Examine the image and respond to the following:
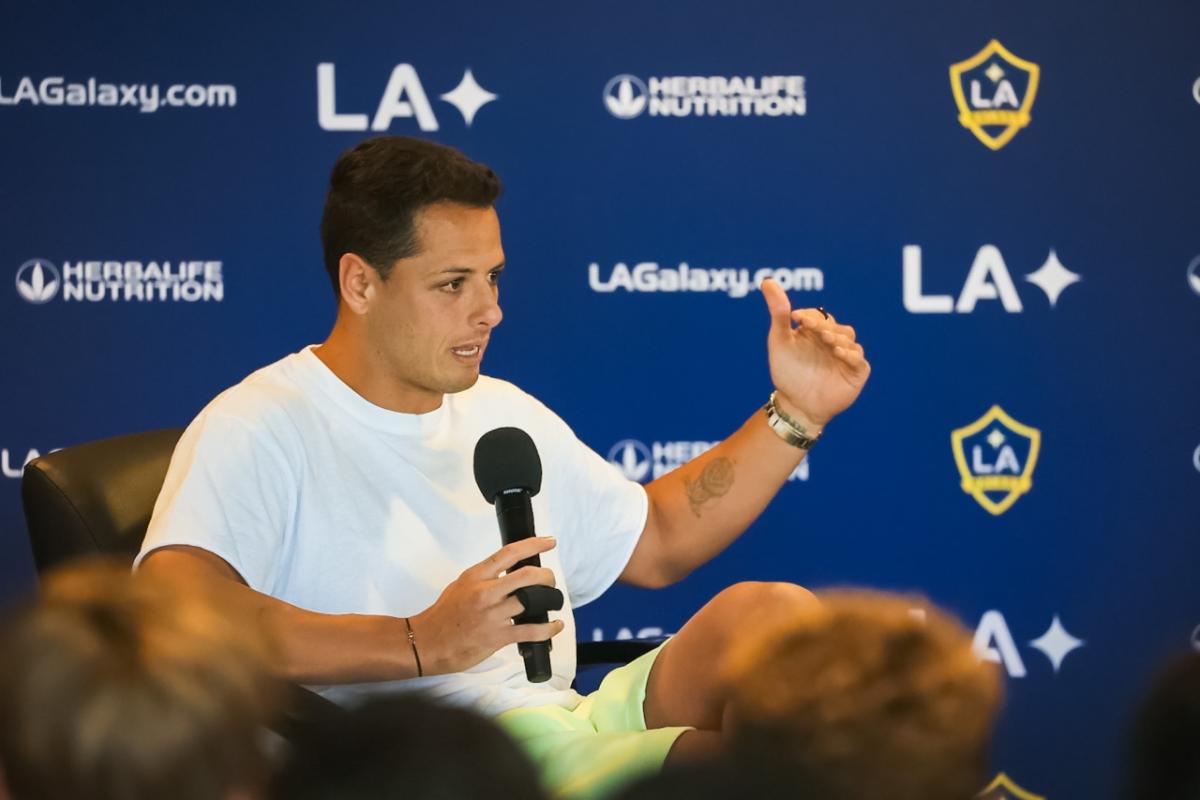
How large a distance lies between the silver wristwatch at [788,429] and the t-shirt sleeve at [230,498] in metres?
0.84

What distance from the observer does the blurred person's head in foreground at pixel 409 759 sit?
76 centimetres

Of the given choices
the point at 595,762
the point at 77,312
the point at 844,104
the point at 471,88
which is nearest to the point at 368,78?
the point at 471,88

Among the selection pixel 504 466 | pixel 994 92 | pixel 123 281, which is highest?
pixel 994 92

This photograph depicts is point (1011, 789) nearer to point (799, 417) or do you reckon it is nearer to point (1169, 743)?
point (799, 417)

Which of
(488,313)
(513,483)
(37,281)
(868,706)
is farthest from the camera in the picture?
(37,281)

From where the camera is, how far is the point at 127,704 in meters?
0.77

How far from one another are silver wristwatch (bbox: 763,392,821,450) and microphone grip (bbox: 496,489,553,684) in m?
0.65

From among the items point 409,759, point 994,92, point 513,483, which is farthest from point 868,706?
point 994,92

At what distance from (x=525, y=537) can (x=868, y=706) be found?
120 centimetres

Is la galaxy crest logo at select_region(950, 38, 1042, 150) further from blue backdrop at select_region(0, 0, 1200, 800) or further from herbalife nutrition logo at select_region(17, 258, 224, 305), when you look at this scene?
herbalife nutrition logo at select_region(17, 258, 224, 305)

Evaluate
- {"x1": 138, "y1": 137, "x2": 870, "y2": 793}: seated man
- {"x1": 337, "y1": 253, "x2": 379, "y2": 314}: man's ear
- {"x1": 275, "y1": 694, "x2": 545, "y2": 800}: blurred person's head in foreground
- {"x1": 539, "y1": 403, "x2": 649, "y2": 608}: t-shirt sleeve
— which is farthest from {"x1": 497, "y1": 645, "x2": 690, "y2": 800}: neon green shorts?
{"x1": 275, "y1": 694, "x2": 545, "y2": 800}: blurred person's head in foreground

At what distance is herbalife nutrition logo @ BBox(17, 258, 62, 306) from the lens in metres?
3.37

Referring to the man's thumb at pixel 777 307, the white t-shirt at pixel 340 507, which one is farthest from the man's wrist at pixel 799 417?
the white t-shirt at pixel 340 507

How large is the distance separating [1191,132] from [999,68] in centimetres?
48
